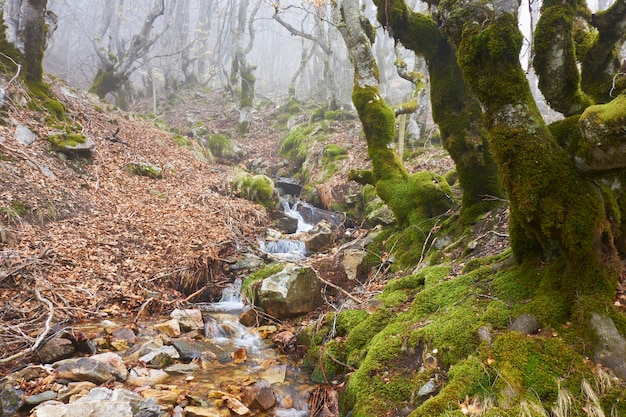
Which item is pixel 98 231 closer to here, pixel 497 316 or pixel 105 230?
pixel 105 230

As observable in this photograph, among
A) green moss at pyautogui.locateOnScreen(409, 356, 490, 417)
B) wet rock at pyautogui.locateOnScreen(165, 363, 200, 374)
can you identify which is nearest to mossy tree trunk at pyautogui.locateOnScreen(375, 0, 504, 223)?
green moss at pyautogui.locateOnScreen(409, 356, 490, 417)

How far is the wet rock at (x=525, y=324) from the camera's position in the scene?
9.91 ft

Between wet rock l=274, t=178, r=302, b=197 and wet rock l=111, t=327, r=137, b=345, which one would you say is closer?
wet rock l=111, t=327, r=137, b=345

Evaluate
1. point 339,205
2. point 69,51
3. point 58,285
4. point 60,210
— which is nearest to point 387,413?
point 58,285

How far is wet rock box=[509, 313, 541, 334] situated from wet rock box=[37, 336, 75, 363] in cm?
507

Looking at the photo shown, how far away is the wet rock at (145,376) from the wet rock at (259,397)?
1.12 metres

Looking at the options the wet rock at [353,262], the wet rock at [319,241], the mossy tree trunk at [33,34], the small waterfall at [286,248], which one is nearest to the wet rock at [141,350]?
the wet rock at [353,262]

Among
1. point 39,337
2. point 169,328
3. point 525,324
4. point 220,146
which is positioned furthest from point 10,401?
point 220,146

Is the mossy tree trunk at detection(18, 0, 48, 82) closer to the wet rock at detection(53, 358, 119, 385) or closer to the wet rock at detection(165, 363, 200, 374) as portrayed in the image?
the wet rock at detection(53, 358, 119, 385)

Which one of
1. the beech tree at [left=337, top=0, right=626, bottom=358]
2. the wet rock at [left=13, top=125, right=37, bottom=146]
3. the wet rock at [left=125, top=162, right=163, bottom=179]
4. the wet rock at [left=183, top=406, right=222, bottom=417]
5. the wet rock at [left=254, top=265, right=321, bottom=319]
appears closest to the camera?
the beech tree at [left=337, top=0, right=626, bottom=358]

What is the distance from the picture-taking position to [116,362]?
15.3ft

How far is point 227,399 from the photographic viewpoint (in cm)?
430

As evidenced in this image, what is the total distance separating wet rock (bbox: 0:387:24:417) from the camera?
11.7ft

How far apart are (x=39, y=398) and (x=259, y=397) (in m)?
2.19
